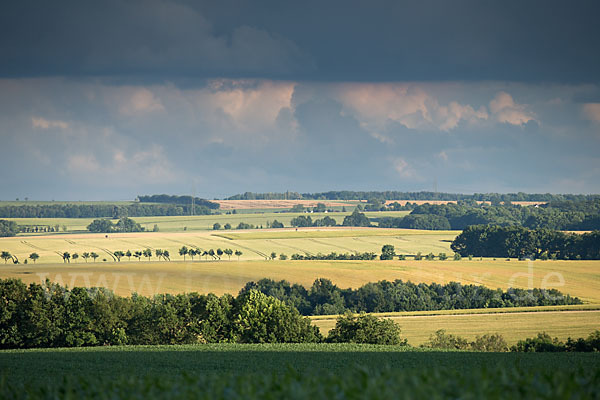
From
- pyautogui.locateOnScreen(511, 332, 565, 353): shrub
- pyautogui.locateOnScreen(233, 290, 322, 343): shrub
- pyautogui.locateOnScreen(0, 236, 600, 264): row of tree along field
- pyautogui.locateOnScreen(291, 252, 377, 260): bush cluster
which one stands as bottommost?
pyautogui.locateOnScreen(511, 332, 565, 353): shrub

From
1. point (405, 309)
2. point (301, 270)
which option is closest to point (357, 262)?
point (301, 270)

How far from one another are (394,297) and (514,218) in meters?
113

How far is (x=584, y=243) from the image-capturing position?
4847 inches

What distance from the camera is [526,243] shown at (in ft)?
427

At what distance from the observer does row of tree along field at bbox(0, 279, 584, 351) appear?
5684 cm

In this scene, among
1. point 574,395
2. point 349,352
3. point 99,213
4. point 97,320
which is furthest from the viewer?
point 99,213

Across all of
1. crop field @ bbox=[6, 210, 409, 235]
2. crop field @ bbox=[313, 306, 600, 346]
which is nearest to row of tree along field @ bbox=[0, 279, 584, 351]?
crop field @ bbox=[313, 306, 600, 346]

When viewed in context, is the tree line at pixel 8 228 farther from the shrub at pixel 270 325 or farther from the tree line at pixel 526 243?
the shrub at pixel 270 325

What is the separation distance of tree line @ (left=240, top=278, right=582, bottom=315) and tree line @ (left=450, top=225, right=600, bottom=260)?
1489 inches

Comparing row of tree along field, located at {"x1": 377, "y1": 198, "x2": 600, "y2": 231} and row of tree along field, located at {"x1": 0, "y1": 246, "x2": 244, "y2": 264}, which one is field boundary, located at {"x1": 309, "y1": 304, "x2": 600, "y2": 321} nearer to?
row of tree along field, located at {"x1": 0, "y1": 246, "x2": 244, "y2": 264}

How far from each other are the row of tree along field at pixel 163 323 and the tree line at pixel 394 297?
26722mm

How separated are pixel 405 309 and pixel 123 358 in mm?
58771

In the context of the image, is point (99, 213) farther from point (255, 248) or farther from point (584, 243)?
point (584, 243)

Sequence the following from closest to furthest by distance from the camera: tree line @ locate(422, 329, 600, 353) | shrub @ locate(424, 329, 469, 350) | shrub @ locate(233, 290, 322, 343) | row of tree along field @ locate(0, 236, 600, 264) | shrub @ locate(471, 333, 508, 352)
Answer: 1. tree line @ locate(422, 329, 600, 353)
2. shrub @ locate(233, 290, 322, 343)
3. shrub @ locate(471, 333, 508, 352)
4. shrub @ locate(424, 329, 469, 350)
5. row of tree along field @ locate(0, 236, 600, 264)
